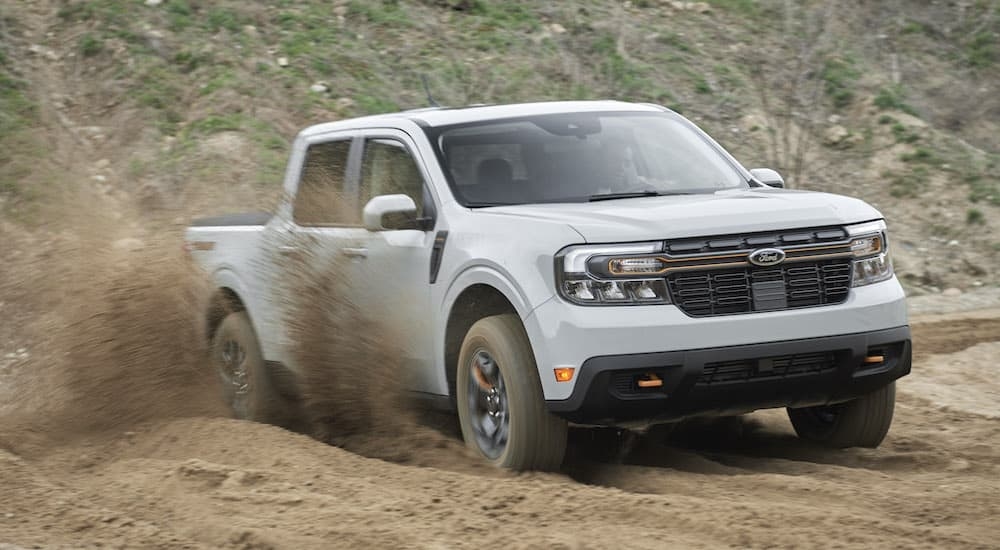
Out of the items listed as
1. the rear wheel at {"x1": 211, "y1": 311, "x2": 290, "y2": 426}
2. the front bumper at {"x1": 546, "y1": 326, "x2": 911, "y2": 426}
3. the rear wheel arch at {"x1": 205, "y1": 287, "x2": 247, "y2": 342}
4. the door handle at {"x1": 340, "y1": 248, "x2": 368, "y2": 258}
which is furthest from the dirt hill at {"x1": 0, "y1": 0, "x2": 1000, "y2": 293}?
the front bumper at {"x1": 546, "y1": 326, "x2": 911, "y2": 426}

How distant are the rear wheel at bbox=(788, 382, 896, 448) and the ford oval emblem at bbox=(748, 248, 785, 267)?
3.73ft

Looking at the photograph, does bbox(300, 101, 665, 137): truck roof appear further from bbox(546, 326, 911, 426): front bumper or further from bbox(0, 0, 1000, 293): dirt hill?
bbox(0, 0, 1000, 293): dirt hill

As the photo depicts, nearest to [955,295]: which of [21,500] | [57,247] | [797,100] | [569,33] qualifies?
[797,100]

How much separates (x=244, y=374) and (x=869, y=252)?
3.87 meters

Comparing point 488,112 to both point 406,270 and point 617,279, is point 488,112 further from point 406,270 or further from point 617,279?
point 617,279

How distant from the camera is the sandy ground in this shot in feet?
15.3

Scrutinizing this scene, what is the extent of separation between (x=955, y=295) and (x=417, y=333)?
887 cm

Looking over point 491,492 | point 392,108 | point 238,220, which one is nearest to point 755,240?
point 491,492

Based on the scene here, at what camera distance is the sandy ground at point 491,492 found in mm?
4664

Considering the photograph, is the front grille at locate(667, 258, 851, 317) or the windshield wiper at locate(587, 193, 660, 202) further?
the windshield wiper at locate(587, 193, 660, 202)

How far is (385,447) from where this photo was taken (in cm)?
680

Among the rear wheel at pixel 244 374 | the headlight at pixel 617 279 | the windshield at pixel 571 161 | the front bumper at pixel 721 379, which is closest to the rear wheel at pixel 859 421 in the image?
the front bumper at pixel 721 379

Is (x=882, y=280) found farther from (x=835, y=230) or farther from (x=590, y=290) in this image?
(x=590, y=290)

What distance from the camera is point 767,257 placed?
5.62 metres
